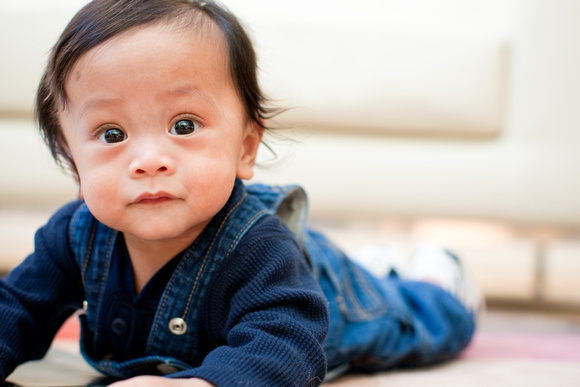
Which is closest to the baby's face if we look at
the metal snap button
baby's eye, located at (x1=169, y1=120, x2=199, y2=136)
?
baby's eye, located at (x1=169, y1=120, x2=199, y2=136)

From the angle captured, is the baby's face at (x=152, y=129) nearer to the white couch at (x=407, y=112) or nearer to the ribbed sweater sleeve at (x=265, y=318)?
the ribbed sweater sleeve at (x=265, y=318)

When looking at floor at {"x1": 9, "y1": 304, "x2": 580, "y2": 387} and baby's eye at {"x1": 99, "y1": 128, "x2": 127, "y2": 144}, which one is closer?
baby's eye at {"x1": 99, "y1": 128, "x2": 127, "y2": 144}

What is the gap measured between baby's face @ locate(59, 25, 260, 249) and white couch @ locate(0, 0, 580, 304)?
57cm

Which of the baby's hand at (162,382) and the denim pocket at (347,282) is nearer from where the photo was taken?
the baby's hand at (162,382)

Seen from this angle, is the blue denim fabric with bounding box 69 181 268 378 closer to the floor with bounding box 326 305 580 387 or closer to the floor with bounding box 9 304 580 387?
the floor with bounding box 9 304 580 387

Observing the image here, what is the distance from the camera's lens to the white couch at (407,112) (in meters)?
1.13

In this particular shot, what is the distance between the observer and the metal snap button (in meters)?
0.61

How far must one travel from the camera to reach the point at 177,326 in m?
0.58

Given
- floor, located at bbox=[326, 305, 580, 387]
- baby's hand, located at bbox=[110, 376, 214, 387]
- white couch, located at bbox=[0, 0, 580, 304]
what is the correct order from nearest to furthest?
baby's hand, located at bbox=[110, 376, 214, 387] → floor, located at bbox=[326, 305, 580, 387] → white couch, located at bbox=[0, 0, 580, 304]

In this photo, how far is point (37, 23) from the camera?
1180 millimetres

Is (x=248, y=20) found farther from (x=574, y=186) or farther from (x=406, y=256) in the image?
(x=574, y=186)

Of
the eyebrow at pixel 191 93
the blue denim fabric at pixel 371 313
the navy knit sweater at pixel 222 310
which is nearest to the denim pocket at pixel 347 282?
the blue denim fabric at pixel 371 313

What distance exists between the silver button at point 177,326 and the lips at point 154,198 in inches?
4.6

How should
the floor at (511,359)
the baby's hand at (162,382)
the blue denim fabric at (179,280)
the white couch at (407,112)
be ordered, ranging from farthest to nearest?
the white couch at (407,112), the floor at (511,359), the blue denim fabric at (179,280), the baby's hand at (162,382)
